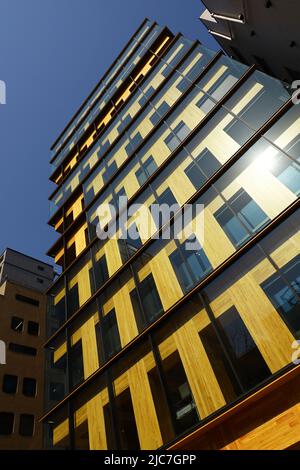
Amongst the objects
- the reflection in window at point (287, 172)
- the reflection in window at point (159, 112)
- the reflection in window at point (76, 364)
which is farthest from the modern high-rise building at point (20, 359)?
the reflection in window at point (287, 172)

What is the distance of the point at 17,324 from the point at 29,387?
24.6ft

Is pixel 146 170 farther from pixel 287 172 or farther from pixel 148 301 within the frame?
pixel 287 172

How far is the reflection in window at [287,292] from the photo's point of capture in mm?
9398

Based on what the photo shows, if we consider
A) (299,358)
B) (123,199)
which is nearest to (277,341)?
(299,358)

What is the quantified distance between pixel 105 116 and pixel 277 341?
29514 millimetres

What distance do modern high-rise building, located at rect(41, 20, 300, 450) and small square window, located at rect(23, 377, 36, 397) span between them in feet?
51.2

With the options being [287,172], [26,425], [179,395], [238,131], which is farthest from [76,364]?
[26,425]

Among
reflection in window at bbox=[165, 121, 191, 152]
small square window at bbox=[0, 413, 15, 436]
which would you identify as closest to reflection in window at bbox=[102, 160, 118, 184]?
reflection in window at bbox=[165, 121, 191, 152]

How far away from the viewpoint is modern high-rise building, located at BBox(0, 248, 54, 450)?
2930 cm

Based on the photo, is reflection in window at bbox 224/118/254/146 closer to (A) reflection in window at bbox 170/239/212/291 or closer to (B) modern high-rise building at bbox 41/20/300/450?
(B) modern high-rise building at bbox 41/20/300/450

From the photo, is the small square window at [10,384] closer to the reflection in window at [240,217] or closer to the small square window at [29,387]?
the small square window at [29,387]

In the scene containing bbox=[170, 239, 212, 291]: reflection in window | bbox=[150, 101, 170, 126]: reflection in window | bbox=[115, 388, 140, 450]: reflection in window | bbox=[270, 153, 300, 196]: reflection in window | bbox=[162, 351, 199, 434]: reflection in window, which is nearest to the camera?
bbox=[162, 351, 199, 434]: reflection in window
